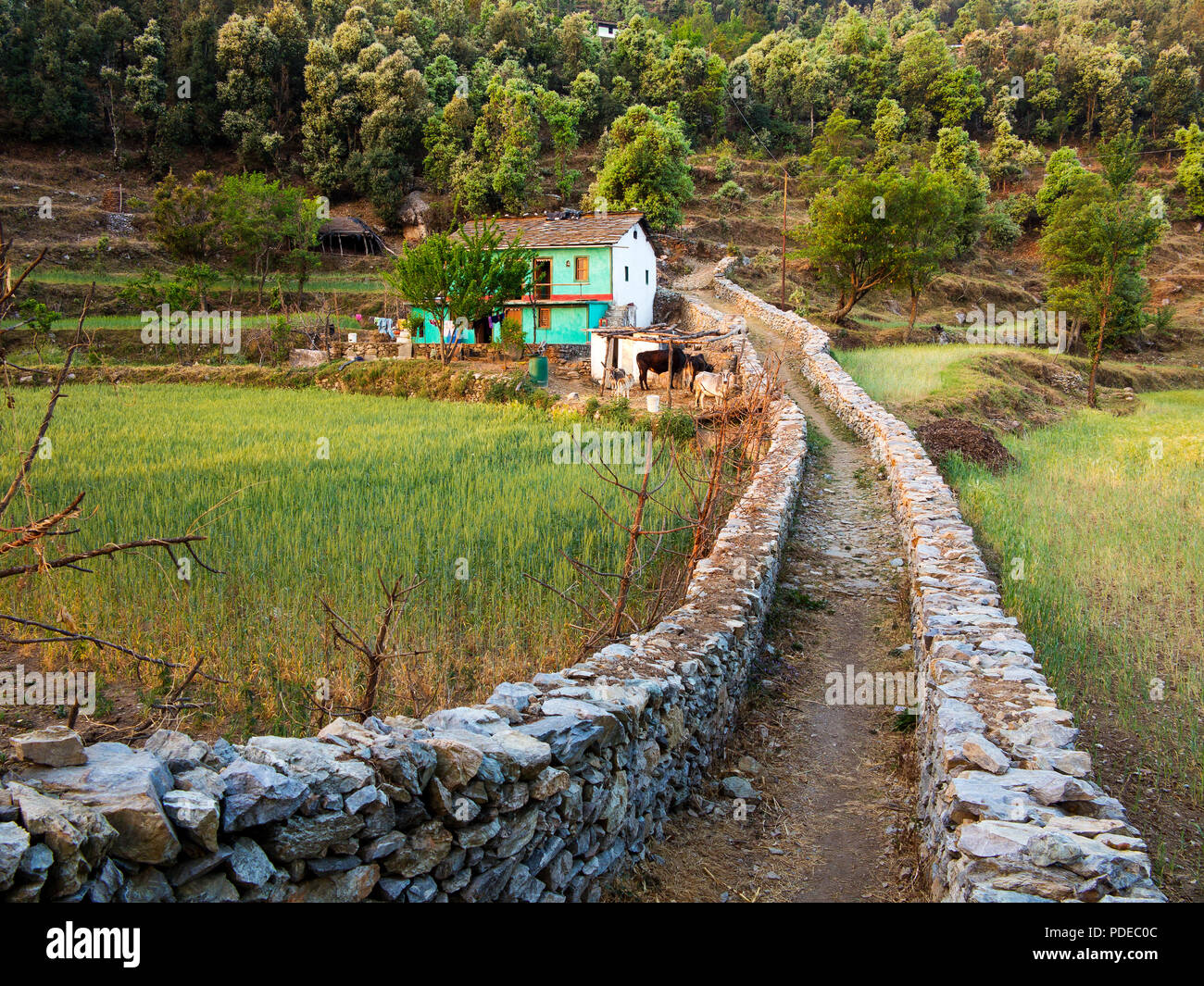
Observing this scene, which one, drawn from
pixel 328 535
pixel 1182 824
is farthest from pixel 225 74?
pixel 1182 824

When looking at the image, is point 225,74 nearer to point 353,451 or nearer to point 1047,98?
point 353,451

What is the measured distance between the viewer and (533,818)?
147 inches

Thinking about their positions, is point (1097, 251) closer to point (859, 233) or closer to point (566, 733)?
point (859, 233)

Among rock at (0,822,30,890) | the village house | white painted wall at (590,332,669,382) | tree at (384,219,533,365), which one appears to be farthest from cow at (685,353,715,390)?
rock at (0,822,30,890)

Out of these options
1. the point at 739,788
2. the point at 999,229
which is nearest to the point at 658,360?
the point at 739,788

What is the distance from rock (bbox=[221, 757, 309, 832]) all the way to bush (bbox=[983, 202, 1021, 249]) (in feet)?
182

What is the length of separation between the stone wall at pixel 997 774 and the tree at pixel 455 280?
795 inches

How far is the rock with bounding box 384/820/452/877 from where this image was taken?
10.5 feet

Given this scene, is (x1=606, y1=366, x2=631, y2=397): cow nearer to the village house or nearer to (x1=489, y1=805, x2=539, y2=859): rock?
the village house

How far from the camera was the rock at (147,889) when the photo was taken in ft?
8.13

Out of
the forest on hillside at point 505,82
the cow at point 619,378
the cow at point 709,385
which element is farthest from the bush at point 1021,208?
→ the cow at point 709,385

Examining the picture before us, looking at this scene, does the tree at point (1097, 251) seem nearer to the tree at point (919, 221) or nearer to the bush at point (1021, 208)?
the tree at point (919, 221)

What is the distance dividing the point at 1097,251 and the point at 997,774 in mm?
32181
